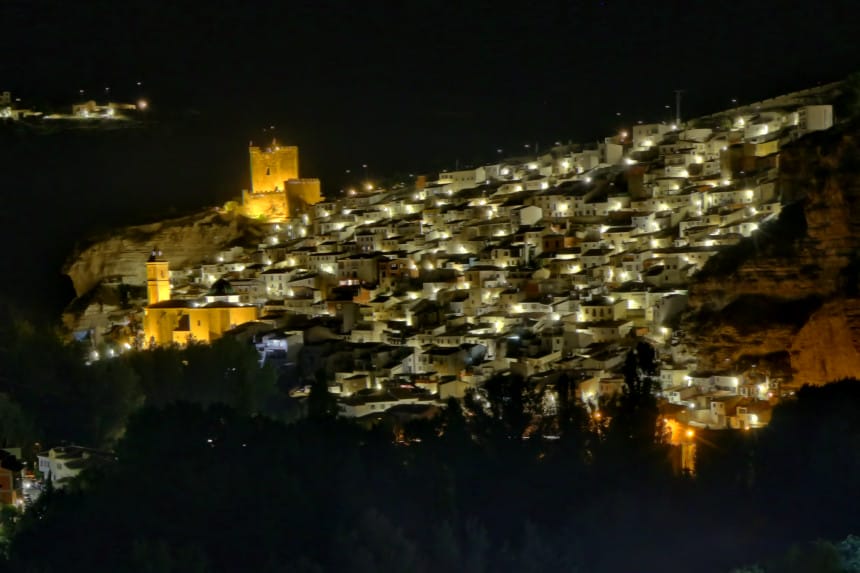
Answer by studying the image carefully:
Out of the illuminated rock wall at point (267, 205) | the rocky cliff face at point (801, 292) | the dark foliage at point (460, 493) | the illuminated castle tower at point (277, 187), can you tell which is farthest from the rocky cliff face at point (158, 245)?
the dark foliage at point (460, 493)

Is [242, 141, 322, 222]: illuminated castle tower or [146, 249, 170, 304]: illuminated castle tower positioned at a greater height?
[242, 141, 322, 222]: illuminated castle tower

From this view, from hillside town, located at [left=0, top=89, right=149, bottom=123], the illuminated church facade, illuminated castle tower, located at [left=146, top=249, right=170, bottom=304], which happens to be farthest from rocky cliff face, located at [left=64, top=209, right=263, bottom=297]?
the illuminated church facade

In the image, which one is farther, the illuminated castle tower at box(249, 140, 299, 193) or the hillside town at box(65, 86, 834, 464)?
the illuminated castle tower at box(249, 140, 299, 193)

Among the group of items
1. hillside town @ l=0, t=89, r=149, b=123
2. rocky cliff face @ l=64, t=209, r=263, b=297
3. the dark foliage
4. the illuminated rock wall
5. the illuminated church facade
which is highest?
hillside town @ l=0, t=89, r=149, b=123

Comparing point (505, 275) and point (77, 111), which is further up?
point (77, 111)

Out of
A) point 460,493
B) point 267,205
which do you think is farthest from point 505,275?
point 267,205

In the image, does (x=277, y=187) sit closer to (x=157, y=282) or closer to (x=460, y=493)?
(x=157, y=282)

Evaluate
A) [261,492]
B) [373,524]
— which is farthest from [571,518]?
[261,492]

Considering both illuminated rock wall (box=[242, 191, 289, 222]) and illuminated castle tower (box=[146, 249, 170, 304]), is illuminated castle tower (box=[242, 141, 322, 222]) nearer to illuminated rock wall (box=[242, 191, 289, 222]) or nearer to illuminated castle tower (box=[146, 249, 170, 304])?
illuminated rock wall (box=[242, 191, 289, 222])
